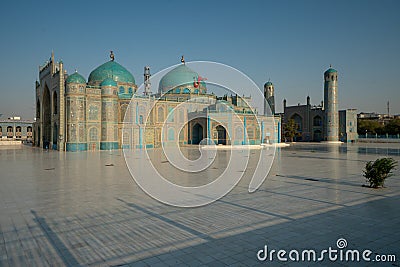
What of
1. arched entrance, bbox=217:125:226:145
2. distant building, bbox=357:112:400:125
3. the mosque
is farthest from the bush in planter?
distant building, bbox=357:112:400:125

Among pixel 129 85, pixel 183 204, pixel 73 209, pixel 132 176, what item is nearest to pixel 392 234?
pixel 183 204

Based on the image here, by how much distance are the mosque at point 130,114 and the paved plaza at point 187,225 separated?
74.8ft

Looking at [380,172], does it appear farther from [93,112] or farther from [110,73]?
[110,73]

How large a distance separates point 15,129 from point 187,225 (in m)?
72.6

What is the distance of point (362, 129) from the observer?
7044 cm

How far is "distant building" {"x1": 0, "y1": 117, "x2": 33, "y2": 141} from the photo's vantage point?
62.3 metres

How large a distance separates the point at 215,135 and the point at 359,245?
35.3m

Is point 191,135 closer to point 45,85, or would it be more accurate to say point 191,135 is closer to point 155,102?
point 155,102

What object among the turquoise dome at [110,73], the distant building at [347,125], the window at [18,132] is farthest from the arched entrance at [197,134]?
the window at [18,132]

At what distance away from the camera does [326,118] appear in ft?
188

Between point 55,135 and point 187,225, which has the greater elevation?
point 55,135

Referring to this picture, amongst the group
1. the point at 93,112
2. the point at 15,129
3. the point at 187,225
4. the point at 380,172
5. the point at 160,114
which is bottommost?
the point at 187,225

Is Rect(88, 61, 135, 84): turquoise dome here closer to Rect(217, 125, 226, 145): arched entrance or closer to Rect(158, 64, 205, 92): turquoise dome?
Rect(158, 64, 205, 92): turquoise dome

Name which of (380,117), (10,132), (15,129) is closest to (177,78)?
A: (15,129)
